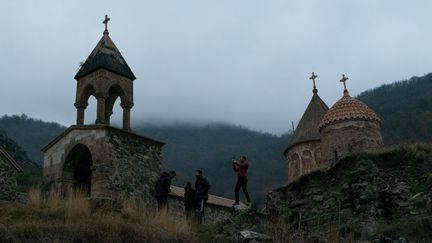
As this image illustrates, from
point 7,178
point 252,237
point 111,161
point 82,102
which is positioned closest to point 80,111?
point 82,102

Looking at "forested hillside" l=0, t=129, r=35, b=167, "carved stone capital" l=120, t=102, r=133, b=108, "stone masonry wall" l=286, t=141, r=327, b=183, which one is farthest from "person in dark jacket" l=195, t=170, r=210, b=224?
"forested hillside" l=0, t=129, r=35, b=167

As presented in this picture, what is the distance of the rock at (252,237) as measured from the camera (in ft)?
30.7

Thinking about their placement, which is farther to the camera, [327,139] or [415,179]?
[327,139]

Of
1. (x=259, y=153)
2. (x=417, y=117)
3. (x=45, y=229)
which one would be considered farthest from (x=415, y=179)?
(x=259, y=153)

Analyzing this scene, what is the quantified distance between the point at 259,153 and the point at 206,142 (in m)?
17.0

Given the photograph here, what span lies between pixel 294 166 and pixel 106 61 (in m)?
9.74

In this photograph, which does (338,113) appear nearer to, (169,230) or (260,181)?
(169,230)

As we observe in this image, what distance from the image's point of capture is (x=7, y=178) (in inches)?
651

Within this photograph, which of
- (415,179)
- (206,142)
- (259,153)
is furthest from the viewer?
(206,142)

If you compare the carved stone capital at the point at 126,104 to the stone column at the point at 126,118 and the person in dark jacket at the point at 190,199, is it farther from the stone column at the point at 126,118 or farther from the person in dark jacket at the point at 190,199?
Result: the person in dark jacket at the point at 190,199

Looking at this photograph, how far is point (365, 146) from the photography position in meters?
15.2

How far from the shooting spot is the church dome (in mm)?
15664

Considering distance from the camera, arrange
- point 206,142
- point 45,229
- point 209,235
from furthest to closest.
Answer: point 206,142 → point 209,235 → point 45,229

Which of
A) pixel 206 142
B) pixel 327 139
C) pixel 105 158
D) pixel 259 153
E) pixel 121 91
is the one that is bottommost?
pixel 105 158
